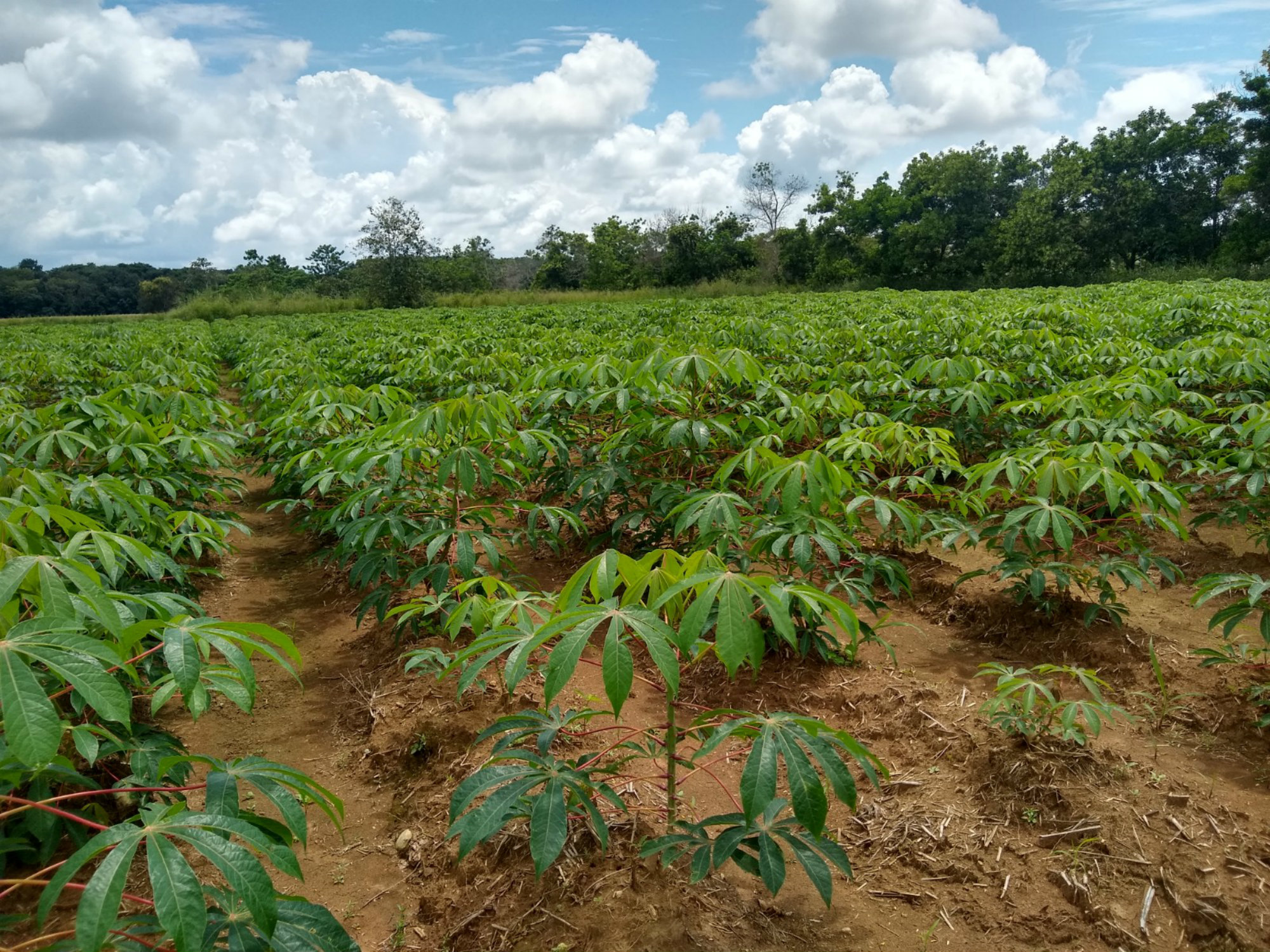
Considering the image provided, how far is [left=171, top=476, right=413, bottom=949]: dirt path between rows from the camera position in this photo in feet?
6.84

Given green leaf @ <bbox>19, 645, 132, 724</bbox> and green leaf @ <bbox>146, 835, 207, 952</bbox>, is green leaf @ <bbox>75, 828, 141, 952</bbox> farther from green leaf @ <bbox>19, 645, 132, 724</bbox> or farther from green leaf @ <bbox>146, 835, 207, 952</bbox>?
green leaf @ <bbox>19, 645, 132, 724</bbox>

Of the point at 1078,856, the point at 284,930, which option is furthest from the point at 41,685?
the point at 1078,856

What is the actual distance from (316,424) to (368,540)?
6.16 ft

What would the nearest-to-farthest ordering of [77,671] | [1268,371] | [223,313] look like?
1. [77,671]
2. [1268,371]
3. [223,313]

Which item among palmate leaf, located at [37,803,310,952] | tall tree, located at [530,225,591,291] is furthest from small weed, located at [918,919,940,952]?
tall tree, located at [530,225,591,291]

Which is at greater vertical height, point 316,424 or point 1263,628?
point 316,424

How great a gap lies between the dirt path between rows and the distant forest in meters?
28.8

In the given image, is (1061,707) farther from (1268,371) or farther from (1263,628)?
(1268,371)

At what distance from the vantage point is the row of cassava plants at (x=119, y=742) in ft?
3.49

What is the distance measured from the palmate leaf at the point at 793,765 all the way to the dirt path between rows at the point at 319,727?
112cm

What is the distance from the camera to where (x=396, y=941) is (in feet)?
6.15

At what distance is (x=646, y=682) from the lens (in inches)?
92.2

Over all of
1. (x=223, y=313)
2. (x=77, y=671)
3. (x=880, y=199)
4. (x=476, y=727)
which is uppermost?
(x=880, y=199)

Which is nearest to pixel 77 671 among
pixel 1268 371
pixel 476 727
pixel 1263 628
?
pixel 476 727
